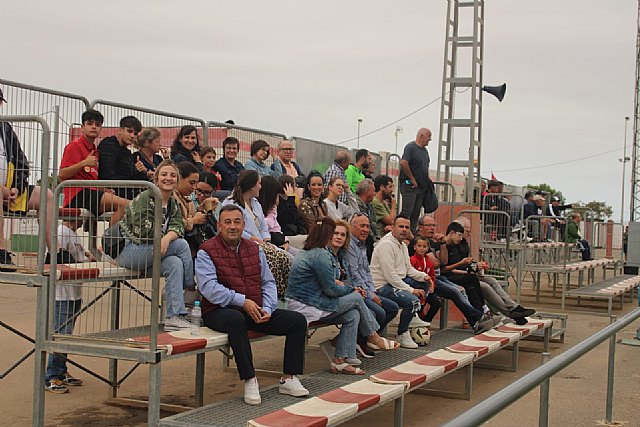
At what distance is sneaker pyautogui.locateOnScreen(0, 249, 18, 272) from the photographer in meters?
6.98

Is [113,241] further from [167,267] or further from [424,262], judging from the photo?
[424,262]

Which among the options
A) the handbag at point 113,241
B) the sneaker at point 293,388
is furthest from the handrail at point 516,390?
the handbag at point 113,241

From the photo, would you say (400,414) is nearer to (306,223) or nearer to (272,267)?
(272,267)

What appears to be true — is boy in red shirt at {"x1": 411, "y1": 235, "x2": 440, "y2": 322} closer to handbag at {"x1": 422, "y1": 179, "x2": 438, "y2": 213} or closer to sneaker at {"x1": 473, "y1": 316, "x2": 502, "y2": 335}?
sneaker at {"x1": 473, "y1": 316, "x2": 502, "y2": 335}

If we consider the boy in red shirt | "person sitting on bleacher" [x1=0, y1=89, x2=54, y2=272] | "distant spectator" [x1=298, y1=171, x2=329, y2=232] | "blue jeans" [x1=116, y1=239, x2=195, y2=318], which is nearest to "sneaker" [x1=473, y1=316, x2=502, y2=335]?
the boy in red shirt

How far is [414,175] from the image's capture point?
14.6 meters

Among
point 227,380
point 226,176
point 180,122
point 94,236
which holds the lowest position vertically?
point 227,380

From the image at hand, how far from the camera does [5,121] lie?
698cm

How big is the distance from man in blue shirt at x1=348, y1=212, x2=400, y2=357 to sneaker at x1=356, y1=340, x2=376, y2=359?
0.50 meters

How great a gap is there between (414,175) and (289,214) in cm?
467

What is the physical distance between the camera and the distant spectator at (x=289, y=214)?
10289mm

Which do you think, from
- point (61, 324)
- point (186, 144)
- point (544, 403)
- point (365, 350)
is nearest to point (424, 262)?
point (365, 350)

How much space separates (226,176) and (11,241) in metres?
3.66

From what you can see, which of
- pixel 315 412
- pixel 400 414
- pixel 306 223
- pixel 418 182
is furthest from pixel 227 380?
pixel 418 182
